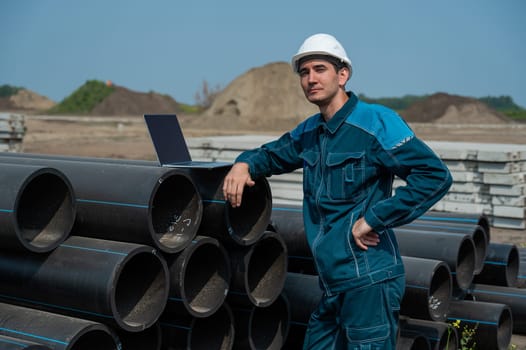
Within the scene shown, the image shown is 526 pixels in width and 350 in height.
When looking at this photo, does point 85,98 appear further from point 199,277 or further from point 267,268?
point 199,277

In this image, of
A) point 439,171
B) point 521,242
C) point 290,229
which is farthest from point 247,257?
point 521,242

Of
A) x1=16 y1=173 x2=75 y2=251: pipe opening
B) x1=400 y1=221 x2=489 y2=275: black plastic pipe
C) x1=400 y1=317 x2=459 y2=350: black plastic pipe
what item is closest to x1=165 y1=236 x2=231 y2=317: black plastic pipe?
x1=16 y1=173 x2=75 y2=251: pipe opening

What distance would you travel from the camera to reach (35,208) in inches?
154

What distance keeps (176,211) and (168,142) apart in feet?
1.46

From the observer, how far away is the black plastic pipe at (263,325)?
4469 mm

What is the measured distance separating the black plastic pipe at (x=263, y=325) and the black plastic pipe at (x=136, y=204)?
2.69 feet

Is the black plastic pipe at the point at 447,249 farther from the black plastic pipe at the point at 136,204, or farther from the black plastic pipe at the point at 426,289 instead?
the black plastic pipe at the point at 136,204

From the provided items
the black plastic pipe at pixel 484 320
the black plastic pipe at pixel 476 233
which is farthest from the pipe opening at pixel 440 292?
the black plastic pipe at pixel 476 233

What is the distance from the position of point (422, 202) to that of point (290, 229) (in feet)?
5.82

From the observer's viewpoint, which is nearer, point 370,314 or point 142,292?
point 370,314

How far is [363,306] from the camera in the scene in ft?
11.2

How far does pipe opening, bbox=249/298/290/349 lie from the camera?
4613 millimetres

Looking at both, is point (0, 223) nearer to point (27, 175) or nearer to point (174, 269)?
point (27, 175)

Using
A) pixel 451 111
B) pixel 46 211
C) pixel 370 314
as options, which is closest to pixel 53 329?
pixel 46 211
